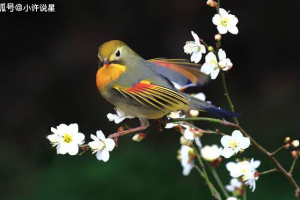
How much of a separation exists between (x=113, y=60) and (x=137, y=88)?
13 centimetres

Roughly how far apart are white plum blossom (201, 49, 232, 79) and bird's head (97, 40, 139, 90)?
337 millimetres

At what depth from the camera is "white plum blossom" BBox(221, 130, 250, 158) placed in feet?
4.91

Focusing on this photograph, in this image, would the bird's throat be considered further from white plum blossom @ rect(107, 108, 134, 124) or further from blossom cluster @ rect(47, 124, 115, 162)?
blossom cluster @ rect(47, 124, 115, 162)

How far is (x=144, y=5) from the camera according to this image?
194 inches

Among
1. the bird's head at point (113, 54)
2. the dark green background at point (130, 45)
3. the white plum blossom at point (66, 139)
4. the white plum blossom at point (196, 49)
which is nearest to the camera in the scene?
the white plum blossom at point (66, 139)

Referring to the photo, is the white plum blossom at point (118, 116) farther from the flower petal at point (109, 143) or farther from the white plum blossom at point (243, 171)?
the white plum blossom at point (243, 171)

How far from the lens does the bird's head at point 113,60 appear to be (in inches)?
68.9

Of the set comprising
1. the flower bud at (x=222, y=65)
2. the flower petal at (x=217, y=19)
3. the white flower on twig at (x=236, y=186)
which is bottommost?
the white flower on twig at (x=236, y=186)

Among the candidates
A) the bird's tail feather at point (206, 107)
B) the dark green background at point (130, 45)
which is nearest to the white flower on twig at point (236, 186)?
the bird's tail feather at point (206, 107)

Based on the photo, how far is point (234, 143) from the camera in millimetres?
1507

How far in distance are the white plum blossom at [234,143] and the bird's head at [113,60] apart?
45cm

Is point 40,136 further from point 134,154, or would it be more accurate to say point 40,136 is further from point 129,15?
point 129,15

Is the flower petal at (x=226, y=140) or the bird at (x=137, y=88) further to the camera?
the bird at (x=137, y=88)

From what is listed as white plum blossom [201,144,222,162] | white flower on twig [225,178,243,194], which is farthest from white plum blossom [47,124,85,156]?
white flower on twig [225,178,243,194]
